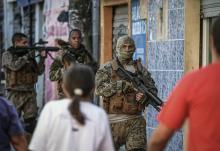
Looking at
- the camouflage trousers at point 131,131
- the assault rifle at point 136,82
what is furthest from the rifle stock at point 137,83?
the camouflage trousers at point 131,131

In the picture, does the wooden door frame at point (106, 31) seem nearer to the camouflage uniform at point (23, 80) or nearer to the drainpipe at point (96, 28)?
the drainpipe at point (96, 28)

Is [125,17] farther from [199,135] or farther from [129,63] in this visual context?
[199,135]

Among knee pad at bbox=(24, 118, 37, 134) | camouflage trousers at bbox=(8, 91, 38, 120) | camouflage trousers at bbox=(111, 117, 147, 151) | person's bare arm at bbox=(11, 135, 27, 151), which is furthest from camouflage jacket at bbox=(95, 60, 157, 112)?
camouflage trousers at bbox=(8, 91, 38, 120)

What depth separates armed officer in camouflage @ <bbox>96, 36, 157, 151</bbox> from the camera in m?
9.30

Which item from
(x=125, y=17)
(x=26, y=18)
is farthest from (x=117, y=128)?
(x=26, y=18)

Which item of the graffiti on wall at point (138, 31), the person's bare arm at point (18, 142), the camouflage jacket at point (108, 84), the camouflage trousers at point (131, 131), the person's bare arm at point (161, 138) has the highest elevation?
the graffiti on wall at point (138, 31)

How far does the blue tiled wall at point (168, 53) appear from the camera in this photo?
39.7 ft

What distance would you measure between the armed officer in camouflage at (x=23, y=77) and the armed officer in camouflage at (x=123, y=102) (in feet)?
15.4

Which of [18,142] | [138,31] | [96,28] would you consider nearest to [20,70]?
[138,31]

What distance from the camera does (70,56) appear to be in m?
12.3

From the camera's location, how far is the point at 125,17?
14.9 m

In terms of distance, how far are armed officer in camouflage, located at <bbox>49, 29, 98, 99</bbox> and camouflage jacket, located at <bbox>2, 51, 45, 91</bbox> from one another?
1485 millimetres

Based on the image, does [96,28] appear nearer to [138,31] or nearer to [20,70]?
[138,31]

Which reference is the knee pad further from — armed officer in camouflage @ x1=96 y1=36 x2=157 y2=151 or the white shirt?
the white shirt
